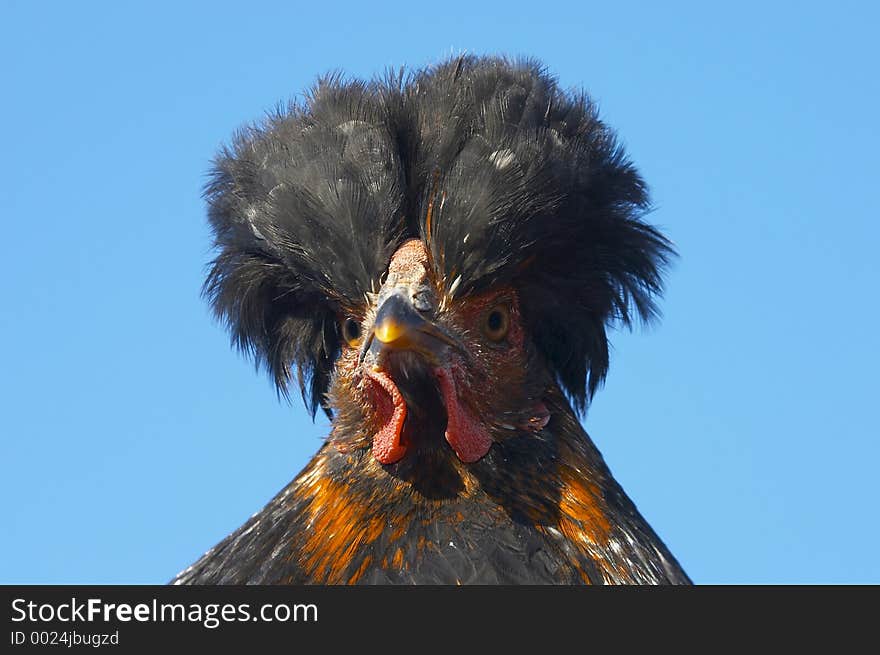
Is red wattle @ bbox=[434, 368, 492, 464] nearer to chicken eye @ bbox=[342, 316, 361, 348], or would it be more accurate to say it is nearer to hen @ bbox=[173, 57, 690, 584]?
hen @ bbox=[173, 57, 690, 584]

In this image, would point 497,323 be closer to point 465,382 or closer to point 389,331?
point 465,382

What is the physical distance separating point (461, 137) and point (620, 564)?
2445 millimetres

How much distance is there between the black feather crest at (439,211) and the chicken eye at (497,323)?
0.17 m

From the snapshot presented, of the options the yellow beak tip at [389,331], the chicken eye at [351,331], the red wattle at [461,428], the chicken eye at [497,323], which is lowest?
the red wattle at [461,428]

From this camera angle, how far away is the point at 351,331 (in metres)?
9.74

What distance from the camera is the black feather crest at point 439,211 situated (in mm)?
9344

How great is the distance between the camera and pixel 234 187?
33.2 feet

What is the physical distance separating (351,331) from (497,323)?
81 cm

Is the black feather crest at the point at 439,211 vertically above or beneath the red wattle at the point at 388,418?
above

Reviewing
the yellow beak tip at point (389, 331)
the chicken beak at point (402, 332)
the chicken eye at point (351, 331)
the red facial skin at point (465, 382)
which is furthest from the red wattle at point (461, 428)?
the chicken eye at point (351, 331)

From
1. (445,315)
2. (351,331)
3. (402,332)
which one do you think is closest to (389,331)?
(402,332)

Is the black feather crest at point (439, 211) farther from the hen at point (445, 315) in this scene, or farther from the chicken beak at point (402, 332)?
the chicken beak at point (402, 332)

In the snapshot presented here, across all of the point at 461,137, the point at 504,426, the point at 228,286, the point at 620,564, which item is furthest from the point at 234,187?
the point at 620,564

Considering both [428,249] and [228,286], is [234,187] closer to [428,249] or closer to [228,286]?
[228,286]
